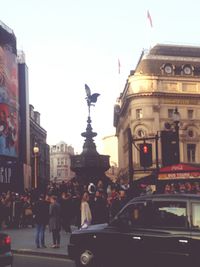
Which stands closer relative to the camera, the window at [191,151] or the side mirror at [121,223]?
the side mirror at [121,223]

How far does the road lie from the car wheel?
198 centimetres

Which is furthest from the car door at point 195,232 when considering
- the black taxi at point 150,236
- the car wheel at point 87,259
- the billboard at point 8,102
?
the billboard at point 8,102

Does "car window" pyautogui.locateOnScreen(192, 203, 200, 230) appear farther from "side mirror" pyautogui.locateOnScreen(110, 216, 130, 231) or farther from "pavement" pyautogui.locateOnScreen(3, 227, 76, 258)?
"pavement" pyautogui.locateOnScreen(3, 227, 76, 258)

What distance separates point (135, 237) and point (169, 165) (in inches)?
329

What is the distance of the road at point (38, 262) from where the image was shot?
1473cm

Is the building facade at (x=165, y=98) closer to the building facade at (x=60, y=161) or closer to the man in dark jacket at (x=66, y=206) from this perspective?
the man in dark jacket at (x=66, y=206)

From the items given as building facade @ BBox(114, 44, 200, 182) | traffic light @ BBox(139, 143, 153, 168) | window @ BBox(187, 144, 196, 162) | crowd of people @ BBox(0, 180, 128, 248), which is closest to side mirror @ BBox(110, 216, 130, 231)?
crowd of people @ BBox(0, 180, 128, 248)

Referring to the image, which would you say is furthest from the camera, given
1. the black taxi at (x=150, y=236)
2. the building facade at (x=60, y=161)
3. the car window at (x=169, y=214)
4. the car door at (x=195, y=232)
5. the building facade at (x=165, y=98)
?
the building facade at (x=60, y=161)

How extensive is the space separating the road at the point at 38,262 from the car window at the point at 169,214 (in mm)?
3981

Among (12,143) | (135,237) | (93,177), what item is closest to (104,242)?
(135,237)

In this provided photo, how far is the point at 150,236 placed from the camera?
11383 mm

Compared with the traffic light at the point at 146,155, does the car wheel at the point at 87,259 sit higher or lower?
lower

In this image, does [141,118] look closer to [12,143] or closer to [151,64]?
[151,64]

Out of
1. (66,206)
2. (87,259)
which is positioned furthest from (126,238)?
(66,206)
